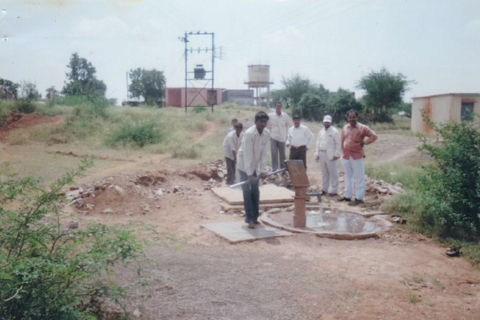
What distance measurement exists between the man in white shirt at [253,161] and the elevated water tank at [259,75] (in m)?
37.6

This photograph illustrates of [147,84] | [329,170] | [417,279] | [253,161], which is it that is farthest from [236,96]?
[417,279]

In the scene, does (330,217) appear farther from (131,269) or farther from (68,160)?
(68,160)

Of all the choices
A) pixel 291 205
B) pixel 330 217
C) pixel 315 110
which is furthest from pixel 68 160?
pixel 315 110

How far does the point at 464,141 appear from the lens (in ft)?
19.3

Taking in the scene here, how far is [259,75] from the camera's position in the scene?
43094 millimetres

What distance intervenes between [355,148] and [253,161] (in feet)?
8.32

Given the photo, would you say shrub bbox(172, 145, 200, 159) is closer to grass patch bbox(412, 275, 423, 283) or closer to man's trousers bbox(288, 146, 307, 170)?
man's trousers bbox(288, 146, 307, 170)

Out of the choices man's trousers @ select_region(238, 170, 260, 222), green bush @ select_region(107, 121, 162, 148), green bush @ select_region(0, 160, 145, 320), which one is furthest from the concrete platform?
green bush @ select_region(107, 121, 162, 148)

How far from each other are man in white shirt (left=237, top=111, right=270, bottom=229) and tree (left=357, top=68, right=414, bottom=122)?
30365 mm

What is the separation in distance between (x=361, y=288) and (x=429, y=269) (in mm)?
1160

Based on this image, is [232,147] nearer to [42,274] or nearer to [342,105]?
[42,274]

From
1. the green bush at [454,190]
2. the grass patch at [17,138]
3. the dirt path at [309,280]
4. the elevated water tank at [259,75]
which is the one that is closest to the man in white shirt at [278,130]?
the green bush at [454,190]

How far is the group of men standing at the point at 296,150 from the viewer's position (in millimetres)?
6062

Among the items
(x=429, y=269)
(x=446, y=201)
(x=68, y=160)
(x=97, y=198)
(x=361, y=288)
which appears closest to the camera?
(x=361, y=288)
